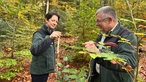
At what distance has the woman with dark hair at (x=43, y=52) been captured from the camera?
367 centimetres

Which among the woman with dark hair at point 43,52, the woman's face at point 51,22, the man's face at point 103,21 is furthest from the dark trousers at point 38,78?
the man's face at point 103,21

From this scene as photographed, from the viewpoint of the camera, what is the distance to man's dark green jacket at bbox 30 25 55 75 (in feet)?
12.0

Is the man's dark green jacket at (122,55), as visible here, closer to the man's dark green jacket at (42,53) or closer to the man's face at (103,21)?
the man's face at (103,21)

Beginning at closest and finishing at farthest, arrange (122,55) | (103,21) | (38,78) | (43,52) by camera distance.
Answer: (122,55)
(103,21)
(43,52)
(38,78)

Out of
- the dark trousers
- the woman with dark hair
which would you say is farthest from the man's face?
the dark trousers

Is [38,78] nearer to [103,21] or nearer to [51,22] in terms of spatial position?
[51,22]

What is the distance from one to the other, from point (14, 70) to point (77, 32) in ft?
7.67

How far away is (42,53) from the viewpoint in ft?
12.6

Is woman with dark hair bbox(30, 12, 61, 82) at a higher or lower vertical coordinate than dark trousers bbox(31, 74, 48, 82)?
higher

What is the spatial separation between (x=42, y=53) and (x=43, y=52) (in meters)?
0.03

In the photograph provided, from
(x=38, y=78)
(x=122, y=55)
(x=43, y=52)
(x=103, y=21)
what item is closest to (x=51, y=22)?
(x=43, y=52)

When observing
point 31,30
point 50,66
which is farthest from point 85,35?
point 50,66

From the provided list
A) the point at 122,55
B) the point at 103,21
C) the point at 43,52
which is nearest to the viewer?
the point at 122,55

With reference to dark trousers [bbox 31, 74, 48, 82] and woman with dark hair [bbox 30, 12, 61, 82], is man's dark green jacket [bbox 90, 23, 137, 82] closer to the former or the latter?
woman with dark hair [bbox 30, 12, 61, 82]
